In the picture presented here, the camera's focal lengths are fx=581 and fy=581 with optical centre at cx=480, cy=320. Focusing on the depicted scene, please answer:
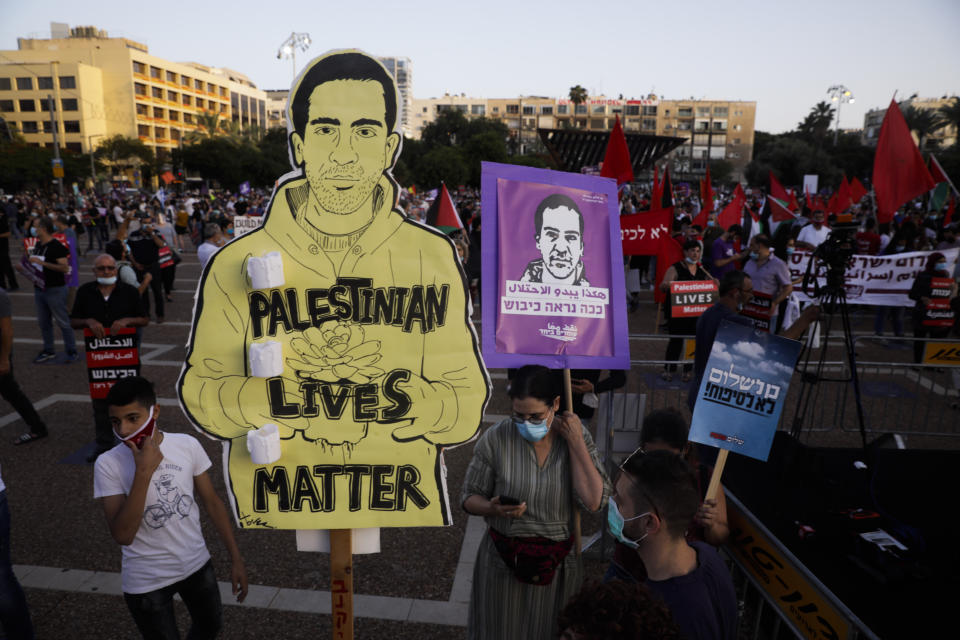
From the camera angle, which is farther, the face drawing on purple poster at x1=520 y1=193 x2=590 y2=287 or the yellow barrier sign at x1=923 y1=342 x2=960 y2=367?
the yellow barrier sign at x1=923 y1=342 x2=960 y2=367

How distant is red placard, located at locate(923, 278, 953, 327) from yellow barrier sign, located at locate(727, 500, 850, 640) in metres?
7.51

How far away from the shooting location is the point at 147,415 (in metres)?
2.67

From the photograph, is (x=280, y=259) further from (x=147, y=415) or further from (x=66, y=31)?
(x=66, y=31)

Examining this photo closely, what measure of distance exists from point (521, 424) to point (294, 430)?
3.20ft

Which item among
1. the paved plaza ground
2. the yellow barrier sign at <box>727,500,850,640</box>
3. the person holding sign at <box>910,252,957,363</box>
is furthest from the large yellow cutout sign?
the person holding sign at <box>910,252,957,363</box>

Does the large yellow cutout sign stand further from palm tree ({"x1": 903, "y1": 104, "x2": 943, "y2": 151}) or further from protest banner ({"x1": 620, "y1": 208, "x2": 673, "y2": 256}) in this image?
palm tree ({"x1": 903, "y1": 104, "x2": 943, "y2": 151})

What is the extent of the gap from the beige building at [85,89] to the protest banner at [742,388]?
87.5 meters

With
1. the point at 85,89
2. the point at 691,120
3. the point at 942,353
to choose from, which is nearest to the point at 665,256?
the point at 942,353

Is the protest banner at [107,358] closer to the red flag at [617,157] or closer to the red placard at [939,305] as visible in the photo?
the red flag at [617,157]

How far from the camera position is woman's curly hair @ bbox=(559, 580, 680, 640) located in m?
1.48

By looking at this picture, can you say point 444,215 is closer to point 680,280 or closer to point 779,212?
point 680,280

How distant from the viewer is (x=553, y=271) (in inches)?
109

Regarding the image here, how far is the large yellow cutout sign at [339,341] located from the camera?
7.75 feet

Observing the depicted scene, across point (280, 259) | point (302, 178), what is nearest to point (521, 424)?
point (280, 259)
